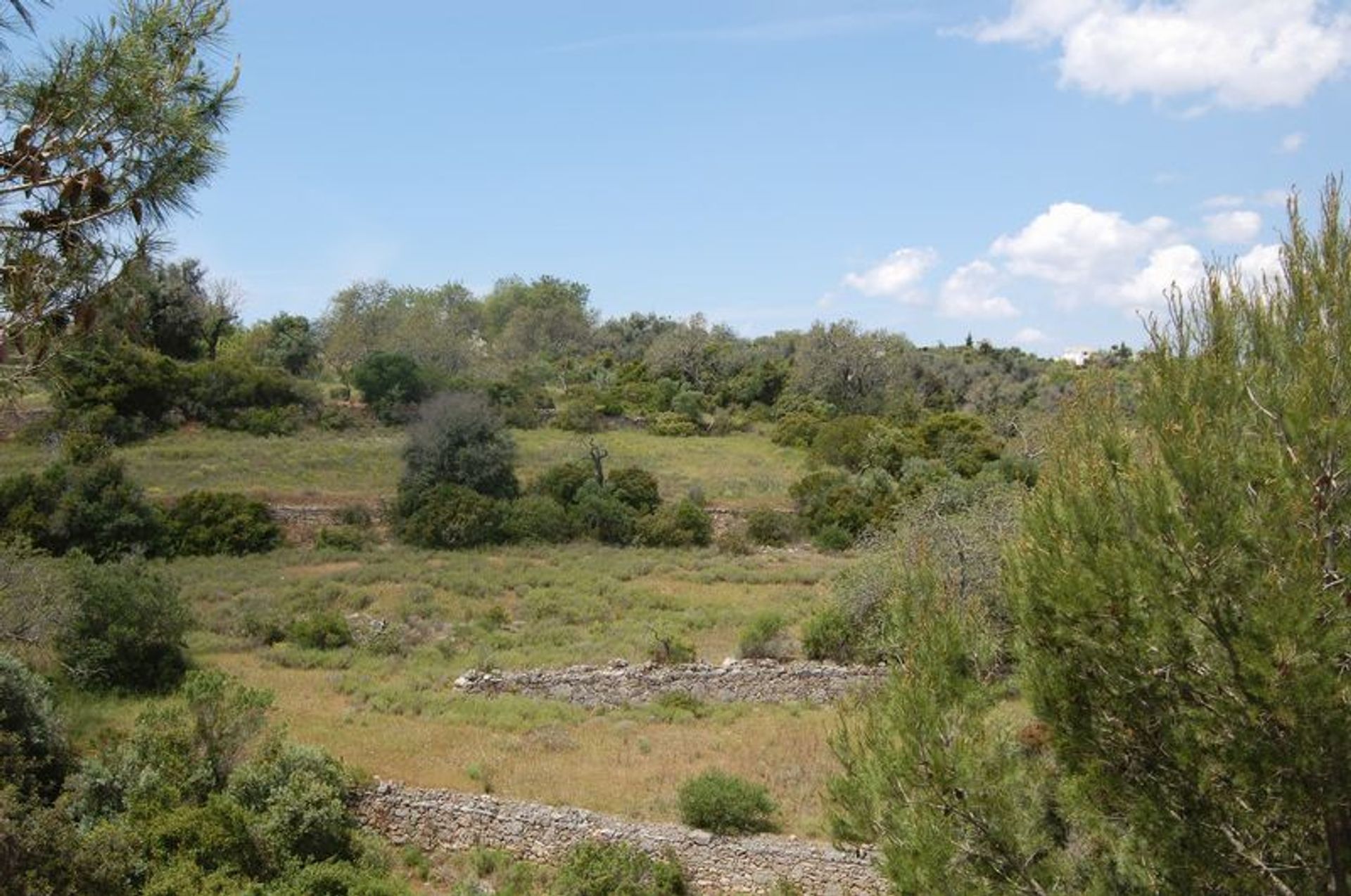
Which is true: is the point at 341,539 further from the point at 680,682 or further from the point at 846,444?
the point at 846,444

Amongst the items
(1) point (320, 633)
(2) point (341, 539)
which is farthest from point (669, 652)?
(2) point (341, 539)

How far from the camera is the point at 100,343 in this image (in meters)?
6.14

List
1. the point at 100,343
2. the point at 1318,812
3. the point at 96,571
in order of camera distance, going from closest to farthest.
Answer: the point at 1318,812 → the point at 100,343 → the point at 96,571

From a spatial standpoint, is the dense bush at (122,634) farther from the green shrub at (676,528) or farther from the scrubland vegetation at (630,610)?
the green shrub at (676,528)

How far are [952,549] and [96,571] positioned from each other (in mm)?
16251

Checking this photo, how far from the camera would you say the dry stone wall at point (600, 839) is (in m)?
11.6

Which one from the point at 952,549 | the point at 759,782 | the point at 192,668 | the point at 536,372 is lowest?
the point at 759,782

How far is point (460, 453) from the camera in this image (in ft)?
114

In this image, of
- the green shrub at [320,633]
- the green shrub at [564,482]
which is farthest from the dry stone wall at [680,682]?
the green shrub at [564,482]

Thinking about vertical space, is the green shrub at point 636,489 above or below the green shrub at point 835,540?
above

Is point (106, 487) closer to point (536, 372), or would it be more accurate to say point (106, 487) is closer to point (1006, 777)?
point (1006, 777)

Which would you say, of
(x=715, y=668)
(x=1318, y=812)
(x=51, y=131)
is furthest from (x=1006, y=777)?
(x=715, y=668)

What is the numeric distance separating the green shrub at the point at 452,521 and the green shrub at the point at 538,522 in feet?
1.15

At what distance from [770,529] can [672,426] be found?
1881 cm
